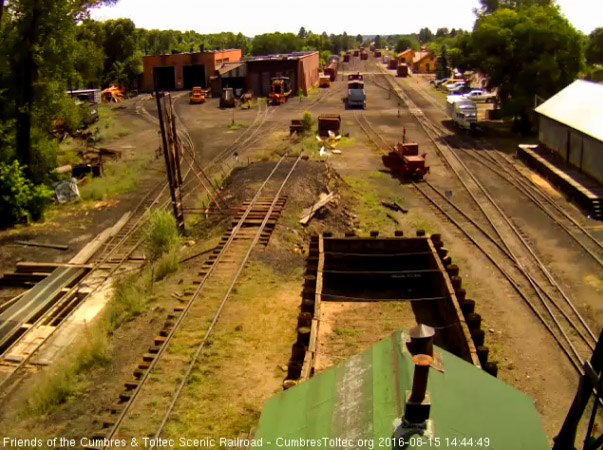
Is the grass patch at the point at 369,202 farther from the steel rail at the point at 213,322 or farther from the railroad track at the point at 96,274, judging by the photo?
the railroad track at the point at 96,274

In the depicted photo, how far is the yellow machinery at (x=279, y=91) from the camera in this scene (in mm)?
53094

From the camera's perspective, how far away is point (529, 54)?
33.6 metres

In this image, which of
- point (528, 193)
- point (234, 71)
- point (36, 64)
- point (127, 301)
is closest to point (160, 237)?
point (127, 301)

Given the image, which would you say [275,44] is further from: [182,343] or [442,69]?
[182,343]

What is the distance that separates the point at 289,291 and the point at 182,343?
3486 mm

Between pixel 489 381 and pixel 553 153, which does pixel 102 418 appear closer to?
pixel 489 381

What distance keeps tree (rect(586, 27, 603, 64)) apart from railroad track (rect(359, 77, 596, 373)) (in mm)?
64281

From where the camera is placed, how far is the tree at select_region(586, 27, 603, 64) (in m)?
79.4

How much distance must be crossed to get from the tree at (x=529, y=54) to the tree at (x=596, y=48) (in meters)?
51.8

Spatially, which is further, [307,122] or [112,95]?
[112,95]

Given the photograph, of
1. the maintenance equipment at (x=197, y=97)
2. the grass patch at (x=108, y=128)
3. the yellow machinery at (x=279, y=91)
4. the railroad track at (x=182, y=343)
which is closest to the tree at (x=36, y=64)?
the railroad track at (x=182, y=343)

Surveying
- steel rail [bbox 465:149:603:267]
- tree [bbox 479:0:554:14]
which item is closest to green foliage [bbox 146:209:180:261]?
steel rail [bbox 465:149:603:267]

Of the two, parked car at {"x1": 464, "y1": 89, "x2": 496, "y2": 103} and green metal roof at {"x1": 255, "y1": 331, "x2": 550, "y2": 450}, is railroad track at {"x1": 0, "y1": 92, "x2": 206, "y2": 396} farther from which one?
parked car at {"x1": 464, "y1": 89, "x2": 496, "y2": 103}

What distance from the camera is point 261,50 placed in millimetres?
102312
